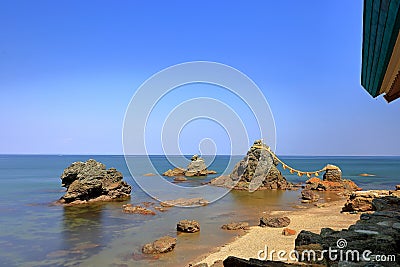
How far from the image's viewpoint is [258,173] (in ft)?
134

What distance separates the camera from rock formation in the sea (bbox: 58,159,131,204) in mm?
28766

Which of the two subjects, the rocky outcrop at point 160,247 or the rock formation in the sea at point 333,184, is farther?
the rock formation in the sea at point 333,184

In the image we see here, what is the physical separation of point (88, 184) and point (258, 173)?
71.2 ft

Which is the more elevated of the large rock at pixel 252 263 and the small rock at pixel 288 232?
the large rock at pixel 252 263

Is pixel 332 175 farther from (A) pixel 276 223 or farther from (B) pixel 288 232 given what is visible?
(B) pixel 288 232

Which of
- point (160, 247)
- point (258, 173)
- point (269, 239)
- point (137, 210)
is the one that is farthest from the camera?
point (258, 173)

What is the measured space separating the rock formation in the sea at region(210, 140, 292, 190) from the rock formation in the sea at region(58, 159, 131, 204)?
15867mm

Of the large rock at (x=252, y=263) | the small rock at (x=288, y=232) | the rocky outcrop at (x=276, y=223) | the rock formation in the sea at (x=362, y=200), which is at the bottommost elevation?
the rocky outcrop at (x=276, y=223)

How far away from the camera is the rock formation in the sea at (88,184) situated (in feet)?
94.4

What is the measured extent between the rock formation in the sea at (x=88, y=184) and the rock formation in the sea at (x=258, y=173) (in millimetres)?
15867

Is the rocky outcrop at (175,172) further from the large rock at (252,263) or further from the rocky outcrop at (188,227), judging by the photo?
the large rock at (252,263)

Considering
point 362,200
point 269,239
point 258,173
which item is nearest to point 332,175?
point 258,173

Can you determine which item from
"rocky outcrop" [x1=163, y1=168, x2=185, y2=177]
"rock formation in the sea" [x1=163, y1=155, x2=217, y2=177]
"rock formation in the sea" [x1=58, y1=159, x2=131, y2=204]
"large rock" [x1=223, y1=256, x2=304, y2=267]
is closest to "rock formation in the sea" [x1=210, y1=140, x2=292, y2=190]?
"rock formation in the sea" [x1=58, y1=159, x2=131, y2=204]

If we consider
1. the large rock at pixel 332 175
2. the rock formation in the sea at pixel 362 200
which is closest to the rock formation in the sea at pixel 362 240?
the rock formation in the sea at pixel 362 200
